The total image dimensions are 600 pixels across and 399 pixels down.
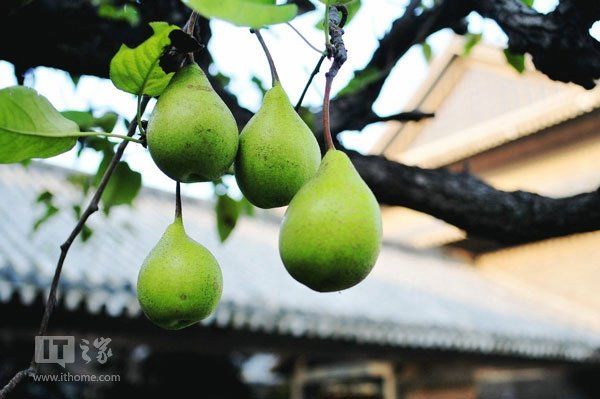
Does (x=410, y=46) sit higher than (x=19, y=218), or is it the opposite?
(x=410, y=46)

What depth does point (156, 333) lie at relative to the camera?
3508 millimetres

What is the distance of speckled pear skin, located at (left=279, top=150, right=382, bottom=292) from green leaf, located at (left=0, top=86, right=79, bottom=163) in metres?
0.24

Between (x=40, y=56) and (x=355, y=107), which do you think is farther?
(x=355, y=107)

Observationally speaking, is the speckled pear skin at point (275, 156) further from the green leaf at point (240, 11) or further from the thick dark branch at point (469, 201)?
the thick dark branch at point (469, 201)

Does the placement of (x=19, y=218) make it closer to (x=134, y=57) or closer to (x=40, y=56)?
(x=40, y=56)

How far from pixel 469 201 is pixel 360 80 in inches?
10.6

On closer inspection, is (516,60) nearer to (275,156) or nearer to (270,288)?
(275,156)

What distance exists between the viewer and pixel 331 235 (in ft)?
1.82

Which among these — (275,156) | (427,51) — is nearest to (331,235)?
(275,156)

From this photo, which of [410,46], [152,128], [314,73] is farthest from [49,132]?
[410,46]

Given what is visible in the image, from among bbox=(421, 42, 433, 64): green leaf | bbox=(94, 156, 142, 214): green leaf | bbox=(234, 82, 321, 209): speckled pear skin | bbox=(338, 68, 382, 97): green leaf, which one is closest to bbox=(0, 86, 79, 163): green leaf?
bbox=(234, 82, 321, 209): speckled pear skin

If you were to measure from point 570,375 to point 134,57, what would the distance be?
6.60m

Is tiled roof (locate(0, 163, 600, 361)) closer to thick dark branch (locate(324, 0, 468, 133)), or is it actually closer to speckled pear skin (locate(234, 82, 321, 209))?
thick dark branch (locate(324, 0, 468, 133))

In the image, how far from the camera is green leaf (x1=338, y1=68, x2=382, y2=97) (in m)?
1.07
